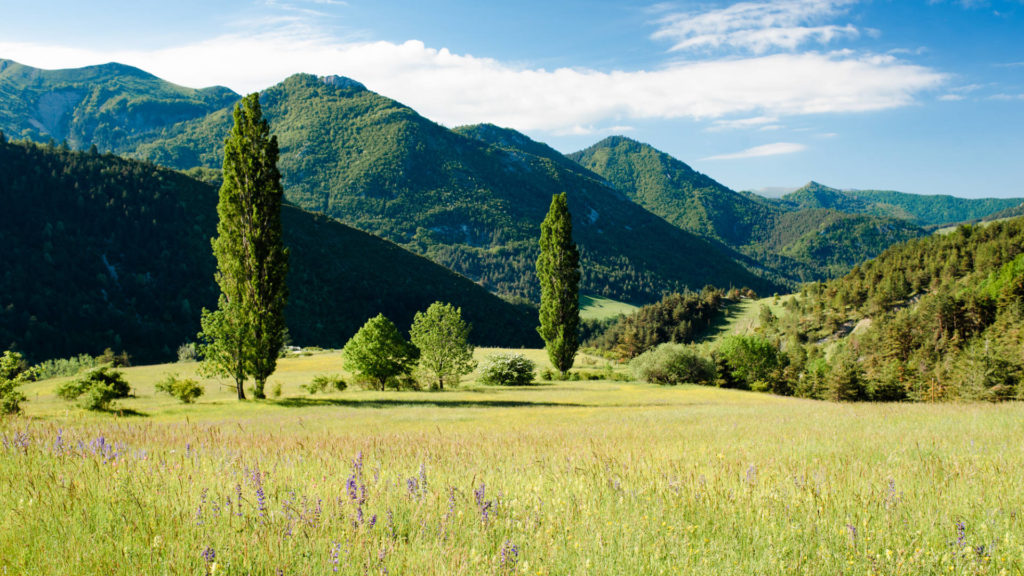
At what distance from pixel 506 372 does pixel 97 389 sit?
107 feet

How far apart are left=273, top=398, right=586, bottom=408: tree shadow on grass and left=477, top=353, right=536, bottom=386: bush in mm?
16326

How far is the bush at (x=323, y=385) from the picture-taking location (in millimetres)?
38100

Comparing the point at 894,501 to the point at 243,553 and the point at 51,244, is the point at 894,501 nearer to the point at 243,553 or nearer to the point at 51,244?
the point at 243,553

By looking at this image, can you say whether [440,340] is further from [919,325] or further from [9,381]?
[919,325]

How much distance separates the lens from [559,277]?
51.8 meters

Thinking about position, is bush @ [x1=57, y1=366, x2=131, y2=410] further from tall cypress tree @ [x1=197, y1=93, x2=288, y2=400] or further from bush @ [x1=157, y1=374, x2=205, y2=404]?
tall cypress tree @ [x1=197, y1=93, x2=288, y2=400]

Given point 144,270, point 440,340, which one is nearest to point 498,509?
point 440,340

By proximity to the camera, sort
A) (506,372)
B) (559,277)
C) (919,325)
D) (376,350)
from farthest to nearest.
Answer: (919,325)
(559,277)
(506,372)
(376,350)

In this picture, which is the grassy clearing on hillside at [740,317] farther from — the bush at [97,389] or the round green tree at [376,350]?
the bush at [97,389]

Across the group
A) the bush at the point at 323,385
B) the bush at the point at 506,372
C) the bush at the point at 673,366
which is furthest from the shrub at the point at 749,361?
the bush at the point at 323,385

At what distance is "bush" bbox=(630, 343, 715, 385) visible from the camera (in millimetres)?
55312

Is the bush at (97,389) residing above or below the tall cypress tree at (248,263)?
below

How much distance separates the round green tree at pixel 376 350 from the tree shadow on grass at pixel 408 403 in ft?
20.9

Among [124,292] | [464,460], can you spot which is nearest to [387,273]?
[124,292]
